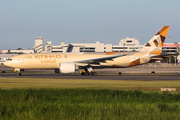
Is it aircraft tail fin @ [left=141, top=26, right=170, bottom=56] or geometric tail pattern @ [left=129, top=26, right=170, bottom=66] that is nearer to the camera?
geometric tail pattern @ [left=129, top=26, right=170, bottom=66]

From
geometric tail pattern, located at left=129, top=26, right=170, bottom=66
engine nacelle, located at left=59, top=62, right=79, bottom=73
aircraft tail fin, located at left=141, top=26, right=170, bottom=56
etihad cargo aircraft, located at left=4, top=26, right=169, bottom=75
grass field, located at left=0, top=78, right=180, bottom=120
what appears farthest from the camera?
aircraft tail fin, located at left=141, top=26, right=170, bottom=56

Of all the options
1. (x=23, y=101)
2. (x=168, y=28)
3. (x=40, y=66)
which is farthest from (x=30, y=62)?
(x=23, y=101)

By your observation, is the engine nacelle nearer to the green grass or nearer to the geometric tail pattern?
the geometric tail pattern

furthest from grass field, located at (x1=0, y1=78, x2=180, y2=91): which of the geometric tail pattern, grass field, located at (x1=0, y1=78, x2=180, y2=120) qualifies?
the geometric tail pattern

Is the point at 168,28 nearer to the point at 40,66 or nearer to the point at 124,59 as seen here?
the point at 124,59

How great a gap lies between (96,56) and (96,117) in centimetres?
3429

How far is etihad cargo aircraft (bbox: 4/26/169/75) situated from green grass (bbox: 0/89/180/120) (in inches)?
1012

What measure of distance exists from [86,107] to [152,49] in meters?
35.1

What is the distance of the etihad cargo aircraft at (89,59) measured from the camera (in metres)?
43.4

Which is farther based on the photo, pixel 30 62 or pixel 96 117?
pixel 30 62

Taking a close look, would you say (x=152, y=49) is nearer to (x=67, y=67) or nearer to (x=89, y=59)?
(x=89, y=59)

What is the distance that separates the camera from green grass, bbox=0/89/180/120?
11305mm

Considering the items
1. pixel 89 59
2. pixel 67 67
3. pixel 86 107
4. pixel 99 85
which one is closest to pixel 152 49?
pixel 89 59

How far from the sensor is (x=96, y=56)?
45.1 meters
